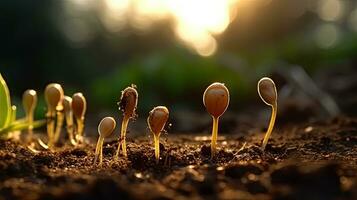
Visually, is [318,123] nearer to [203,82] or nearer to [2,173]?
[2,173]

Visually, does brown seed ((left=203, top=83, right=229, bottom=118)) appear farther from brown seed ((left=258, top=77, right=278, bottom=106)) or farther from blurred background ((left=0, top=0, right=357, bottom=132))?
blurred background ((left=0, top=0, right=357, bottom=132))

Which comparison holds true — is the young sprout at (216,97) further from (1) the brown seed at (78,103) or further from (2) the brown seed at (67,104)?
(2) the brown seed at (67,104)

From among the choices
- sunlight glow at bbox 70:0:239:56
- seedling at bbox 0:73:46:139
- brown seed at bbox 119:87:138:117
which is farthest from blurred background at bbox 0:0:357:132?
brown seed at bbox 119:87:138:117

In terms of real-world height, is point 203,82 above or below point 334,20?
below

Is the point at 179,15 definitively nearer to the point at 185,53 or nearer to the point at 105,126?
the point at 185,53

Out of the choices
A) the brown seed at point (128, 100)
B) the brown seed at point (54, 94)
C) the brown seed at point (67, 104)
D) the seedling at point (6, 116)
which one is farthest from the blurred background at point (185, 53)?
the brown seed at point (128, 100)

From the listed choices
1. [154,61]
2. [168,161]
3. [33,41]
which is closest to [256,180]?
[168,161]

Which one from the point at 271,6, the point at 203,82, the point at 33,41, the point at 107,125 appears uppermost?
the point at 271,6
